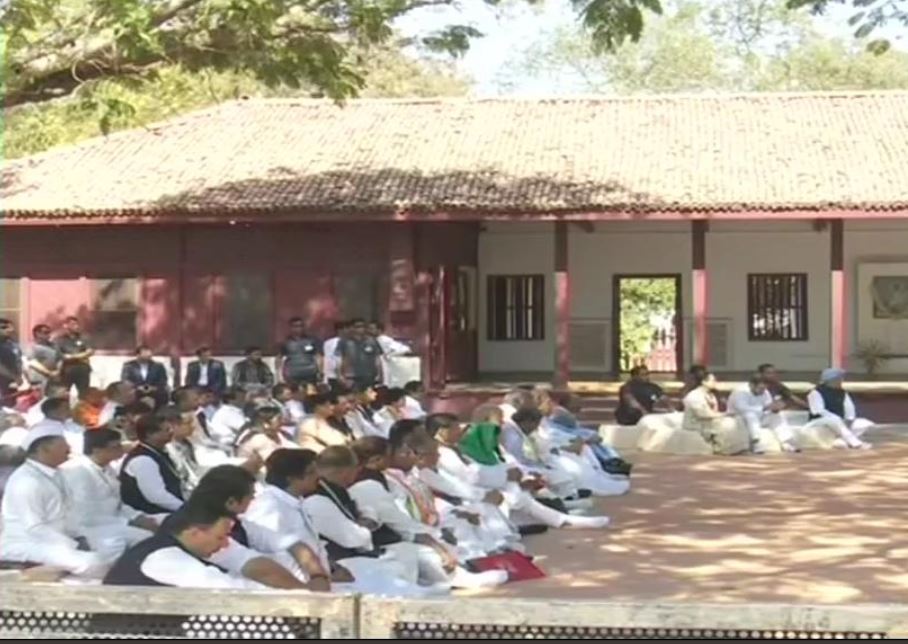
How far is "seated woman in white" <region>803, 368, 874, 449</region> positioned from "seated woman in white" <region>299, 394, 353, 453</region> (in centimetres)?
722

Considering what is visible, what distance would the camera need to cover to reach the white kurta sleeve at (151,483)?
341 inches

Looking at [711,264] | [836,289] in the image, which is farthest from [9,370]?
[711,264]

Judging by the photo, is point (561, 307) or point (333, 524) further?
point (561, 307)

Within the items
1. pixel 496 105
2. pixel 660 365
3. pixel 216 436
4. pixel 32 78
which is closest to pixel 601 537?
pixel 216 436

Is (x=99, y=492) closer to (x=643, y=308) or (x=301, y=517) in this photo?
(x=301, y=517)

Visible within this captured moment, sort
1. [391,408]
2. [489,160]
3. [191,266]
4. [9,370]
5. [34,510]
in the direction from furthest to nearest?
1. [489,160]
2. [191,266]
3. [9,370]
4. [391,408]
5. [34,510]

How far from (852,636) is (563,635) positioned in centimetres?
71

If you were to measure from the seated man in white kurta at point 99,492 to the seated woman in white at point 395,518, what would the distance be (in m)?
1.23

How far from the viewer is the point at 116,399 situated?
39.9 ft

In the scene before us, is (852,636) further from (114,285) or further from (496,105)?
(496,105)

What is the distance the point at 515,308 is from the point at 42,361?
880cm

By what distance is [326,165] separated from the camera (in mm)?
21625

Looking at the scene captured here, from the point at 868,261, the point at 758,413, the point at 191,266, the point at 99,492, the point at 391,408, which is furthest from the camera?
the point at 868,261

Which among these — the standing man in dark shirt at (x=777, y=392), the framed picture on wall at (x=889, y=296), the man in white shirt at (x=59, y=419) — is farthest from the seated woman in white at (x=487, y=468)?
the framed picture on wall at (x=889, y=296)
